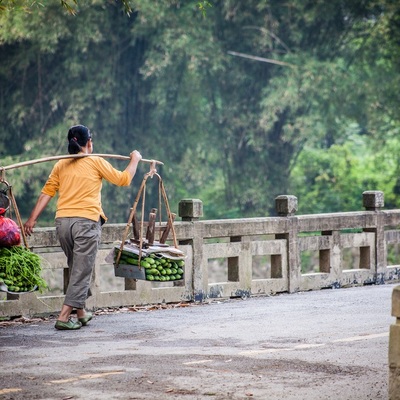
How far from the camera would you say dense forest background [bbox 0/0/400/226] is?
32.0 metres

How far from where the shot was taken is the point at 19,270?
1062cm

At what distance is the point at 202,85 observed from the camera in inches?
1396

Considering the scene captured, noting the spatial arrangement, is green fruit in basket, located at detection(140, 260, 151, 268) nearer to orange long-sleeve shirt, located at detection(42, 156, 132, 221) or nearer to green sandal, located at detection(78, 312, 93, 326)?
orange long-sleeve shirt, located at detection(42, 156, 132, 221)

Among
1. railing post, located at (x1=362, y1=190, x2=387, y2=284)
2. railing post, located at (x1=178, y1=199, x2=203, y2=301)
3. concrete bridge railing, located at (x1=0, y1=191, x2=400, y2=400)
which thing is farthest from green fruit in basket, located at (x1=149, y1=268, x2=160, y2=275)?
railing post, located at (x1=362, y1=190, x2=387, y2=284)

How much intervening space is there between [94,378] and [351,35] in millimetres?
27774

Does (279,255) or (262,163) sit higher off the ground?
(262,163)

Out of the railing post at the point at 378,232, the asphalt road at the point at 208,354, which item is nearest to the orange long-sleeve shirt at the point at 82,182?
the asphalt road at the point at 208,354

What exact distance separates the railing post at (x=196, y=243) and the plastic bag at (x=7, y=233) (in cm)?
378

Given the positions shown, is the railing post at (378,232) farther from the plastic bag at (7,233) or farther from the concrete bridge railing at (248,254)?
the plastic bag at (7,233)

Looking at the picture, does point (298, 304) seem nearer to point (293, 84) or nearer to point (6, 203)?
point (6, 203)

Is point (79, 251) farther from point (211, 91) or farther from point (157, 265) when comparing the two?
point (211, 91)

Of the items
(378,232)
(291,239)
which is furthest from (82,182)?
(378,232)

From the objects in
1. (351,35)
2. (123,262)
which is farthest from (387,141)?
(123,262)

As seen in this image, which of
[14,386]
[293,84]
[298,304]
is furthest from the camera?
[293,84]
